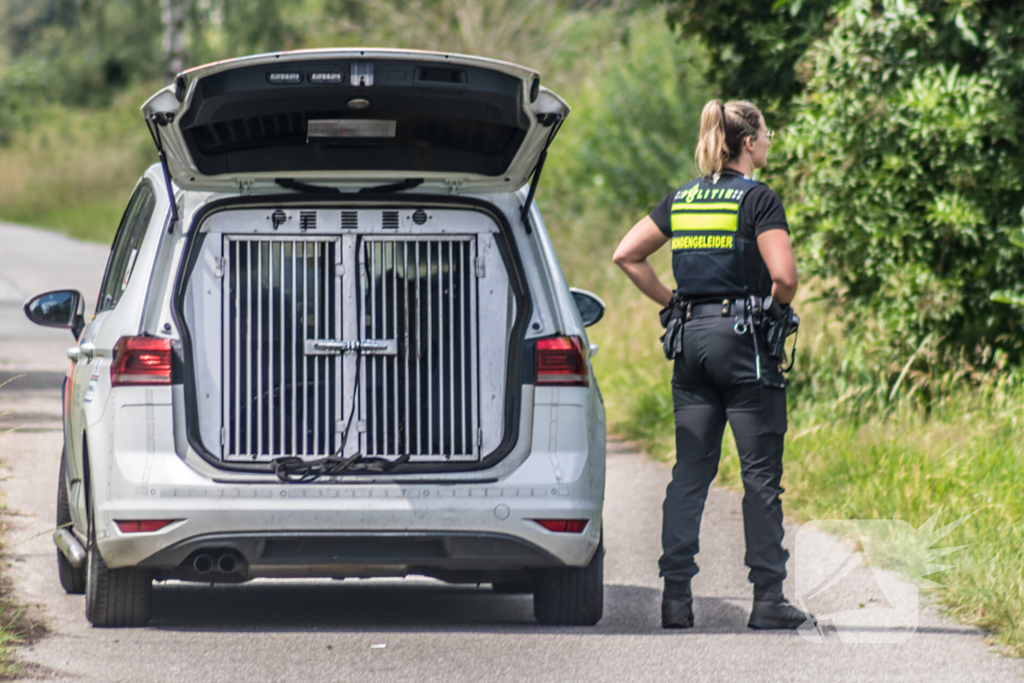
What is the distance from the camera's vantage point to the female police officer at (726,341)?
548 centimetres

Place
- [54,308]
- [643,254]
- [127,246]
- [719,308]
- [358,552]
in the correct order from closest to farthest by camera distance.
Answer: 1. [358,552]
2. [719,308]
3. [643,254]
4. [127,246]
5. [54,308]

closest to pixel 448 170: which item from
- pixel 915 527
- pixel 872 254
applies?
pixel 915 527

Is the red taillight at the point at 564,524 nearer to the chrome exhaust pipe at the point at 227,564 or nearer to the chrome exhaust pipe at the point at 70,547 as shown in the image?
the chrome exhaust pipe at the point at 227,564

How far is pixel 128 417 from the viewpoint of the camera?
17.0 ft

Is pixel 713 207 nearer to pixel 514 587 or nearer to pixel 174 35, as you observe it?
pixel 514 587

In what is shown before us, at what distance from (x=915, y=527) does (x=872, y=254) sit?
9.10ft

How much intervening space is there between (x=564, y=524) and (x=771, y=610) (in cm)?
88

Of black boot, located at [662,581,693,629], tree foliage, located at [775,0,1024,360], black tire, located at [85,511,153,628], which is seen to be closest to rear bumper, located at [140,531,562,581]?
black tire, located at [85,511,153,628]

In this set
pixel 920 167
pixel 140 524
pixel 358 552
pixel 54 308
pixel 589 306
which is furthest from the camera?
pixel 920 167

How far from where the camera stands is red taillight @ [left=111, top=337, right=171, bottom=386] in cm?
520

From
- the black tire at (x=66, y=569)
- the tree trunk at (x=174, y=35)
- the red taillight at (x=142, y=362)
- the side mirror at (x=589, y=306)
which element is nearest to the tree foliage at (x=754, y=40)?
the side mirror at (x=589, y=306)

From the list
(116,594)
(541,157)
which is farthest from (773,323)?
(116,594)

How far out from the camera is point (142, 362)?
17.1ft

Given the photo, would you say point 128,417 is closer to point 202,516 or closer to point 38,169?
point 202,516
